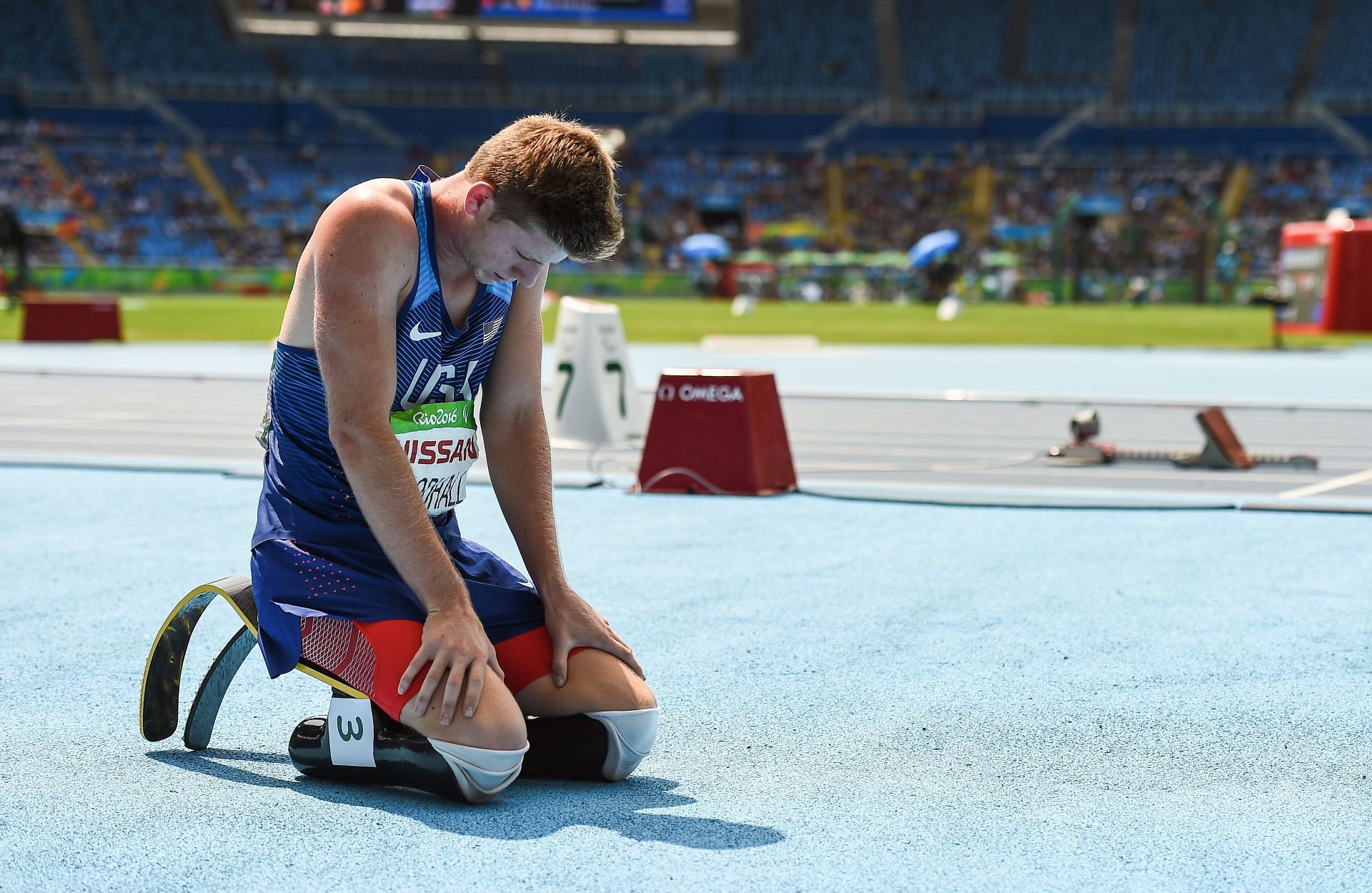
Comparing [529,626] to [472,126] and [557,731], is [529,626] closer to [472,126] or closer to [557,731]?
[557,731]

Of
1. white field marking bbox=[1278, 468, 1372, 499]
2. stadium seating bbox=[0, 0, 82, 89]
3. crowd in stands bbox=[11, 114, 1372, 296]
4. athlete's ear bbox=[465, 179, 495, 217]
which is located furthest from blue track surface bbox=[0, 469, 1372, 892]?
stadium seating bbox=[0, 0, 82, 89]

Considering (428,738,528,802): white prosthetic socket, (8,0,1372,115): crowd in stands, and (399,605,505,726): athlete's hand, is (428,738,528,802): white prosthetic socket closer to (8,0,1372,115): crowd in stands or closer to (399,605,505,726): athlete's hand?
(399,605,505,726): athlete's hand

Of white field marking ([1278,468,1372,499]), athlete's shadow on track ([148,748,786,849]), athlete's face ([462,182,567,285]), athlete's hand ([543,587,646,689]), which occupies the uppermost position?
athlete's face ([462,182,567,285])

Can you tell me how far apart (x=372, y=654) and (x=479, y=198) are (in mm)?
938

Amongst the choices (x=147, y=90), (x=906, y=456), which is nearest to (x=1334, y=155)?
(x=147, y=90)

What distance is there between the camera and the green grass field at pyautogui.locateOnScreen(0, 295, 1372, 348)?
25.3 meters

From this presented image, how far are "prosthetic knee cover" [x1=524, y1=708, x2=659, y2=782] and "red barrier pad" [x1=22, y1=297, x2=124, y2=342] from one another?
21.0 meters

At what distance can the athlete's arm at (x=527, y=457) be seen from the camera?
3.31 metres

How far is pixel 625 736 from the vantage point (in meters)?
3.15

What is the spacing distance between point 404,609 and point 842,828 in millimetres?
990

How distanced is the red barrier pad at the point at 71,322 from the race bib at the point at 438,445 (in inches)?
815

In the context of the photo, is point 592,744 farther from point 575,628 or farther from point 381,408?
point 381,408

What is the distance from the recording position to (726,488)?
7695 millimetres

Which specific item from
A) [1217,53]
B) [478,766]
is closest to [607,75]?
[1217,53]
